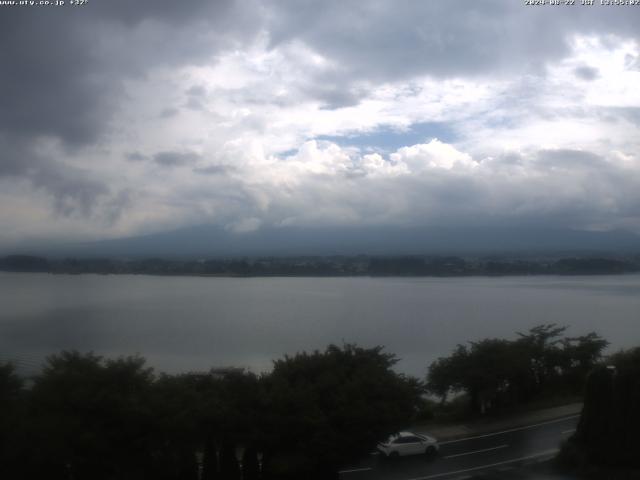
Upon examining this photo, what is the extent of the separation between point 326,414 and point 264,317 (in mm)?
35738

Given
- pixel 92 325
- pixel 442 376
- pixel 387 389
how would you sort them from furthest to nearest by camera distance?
pixel 92 325
pixel 442 376
pixel 387 389

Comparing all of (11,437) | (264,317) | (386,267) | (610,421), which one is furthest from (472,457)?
(386,267)

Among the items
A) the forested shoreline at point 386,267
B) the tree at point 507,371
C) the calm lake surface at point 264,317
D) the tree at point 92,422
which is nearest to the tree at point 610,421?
the tree at point 507,371

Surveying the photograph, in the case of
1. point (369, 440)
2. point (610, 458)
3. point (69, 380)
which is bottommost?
point (610, 458)

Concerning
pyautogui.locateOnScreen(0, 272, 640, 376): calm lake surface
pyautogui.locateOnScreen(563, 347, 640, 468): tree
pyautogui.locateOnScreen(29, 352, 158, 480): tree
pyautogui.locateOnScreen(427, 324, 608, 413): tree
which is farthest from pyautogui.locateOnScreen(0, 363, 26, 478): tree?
pyautogui.locateOnScreen(427, 324, 608, 413): tree

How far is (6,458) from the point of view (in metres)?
9.34

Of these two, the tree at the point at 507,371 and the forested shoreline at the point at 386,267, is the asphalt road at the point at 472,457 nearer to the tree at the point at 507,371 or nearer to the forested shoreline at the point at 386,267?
the tree at the point at 507,371

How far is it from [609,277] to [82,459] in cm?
8893

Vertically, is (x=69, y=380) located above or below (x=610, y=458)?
above

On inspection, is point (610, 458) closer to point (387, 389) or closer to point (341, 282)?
point (387, 389)

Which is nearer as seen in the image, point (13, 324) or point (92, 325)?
point (13, 324)

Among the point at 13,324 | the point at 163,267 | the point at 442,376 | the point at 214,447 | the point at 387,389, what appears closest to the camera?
the point at 214,447

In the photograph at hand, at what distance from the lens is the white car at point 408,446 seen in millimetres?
14555

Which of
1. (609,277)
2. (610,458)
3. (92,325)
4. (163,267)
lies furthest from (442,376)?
(609,277)
